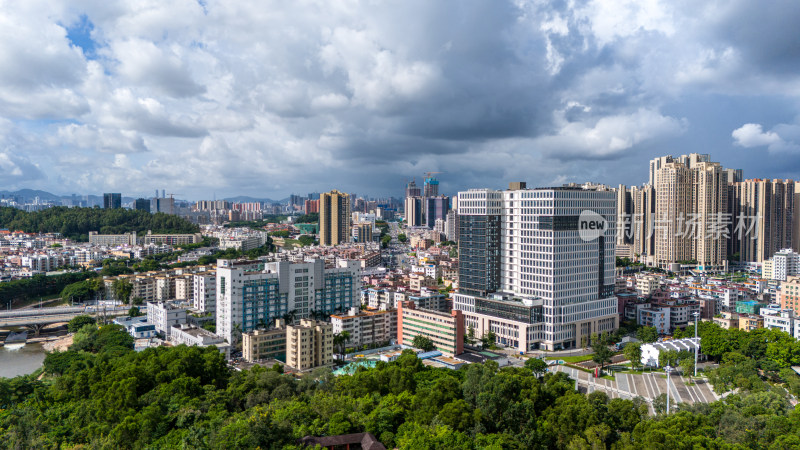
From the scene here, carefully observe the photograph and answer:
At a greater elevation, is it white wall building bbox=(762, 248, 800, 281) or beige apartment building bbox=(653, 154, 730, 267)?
beige apartment building bbox=(653, 154, 730, 267)

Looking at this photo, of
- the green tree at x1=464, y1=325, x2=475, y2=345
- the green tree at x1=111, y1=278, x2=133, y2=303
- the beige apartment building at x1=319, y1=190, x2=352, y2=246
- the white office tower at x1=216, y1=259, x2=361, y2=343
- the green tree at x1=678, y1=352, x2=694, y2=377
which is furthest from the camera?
the beige apartment building at x1=319, y1=190, x2=352, y2=246

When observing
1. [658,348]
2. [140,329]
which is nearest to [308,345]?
[140,329]

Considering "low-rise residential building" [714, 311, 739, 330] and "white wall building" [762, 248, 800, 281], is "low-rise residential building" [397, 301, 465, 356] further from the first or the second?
"white wall building" [762, 248, 800, 281]

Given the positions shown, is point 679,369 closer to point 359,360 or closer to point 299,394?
point 359,360

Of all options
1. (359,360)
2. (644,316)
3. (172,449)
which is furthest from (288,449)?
(644,316)

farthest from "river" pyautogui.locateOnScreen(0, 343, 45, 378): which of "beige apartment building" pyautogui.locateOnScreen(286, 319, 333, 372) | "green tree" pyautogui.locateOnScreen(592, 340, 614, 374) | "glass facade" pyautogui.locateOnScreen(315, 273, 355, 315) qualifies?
"green tree" pyautogui.locateOnScreen(592, 340, 614, 374)

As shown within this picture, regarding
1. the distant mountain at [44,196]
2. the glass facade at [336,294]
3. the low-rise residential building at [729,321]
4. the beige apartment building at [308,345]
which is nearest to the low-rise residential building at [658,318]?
the low-rise residential building at [729,321]

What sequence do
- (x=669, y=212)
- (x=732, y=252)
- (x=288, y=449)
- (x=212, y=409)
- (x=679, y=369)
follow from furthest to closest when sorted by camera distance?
(x=732, y=252) → (x=669, y=212) → (x=679, y=369) → (x=212, y=409) → (x=288, y=449)

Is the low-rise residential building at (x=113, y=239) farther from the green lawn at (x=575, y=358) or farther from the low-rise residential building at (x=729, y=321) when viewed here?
the low-rise residential building at (x=729, y=321)

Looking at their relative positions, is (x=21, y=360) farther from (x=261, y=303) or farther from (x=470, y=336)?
(x=470, y=336)
